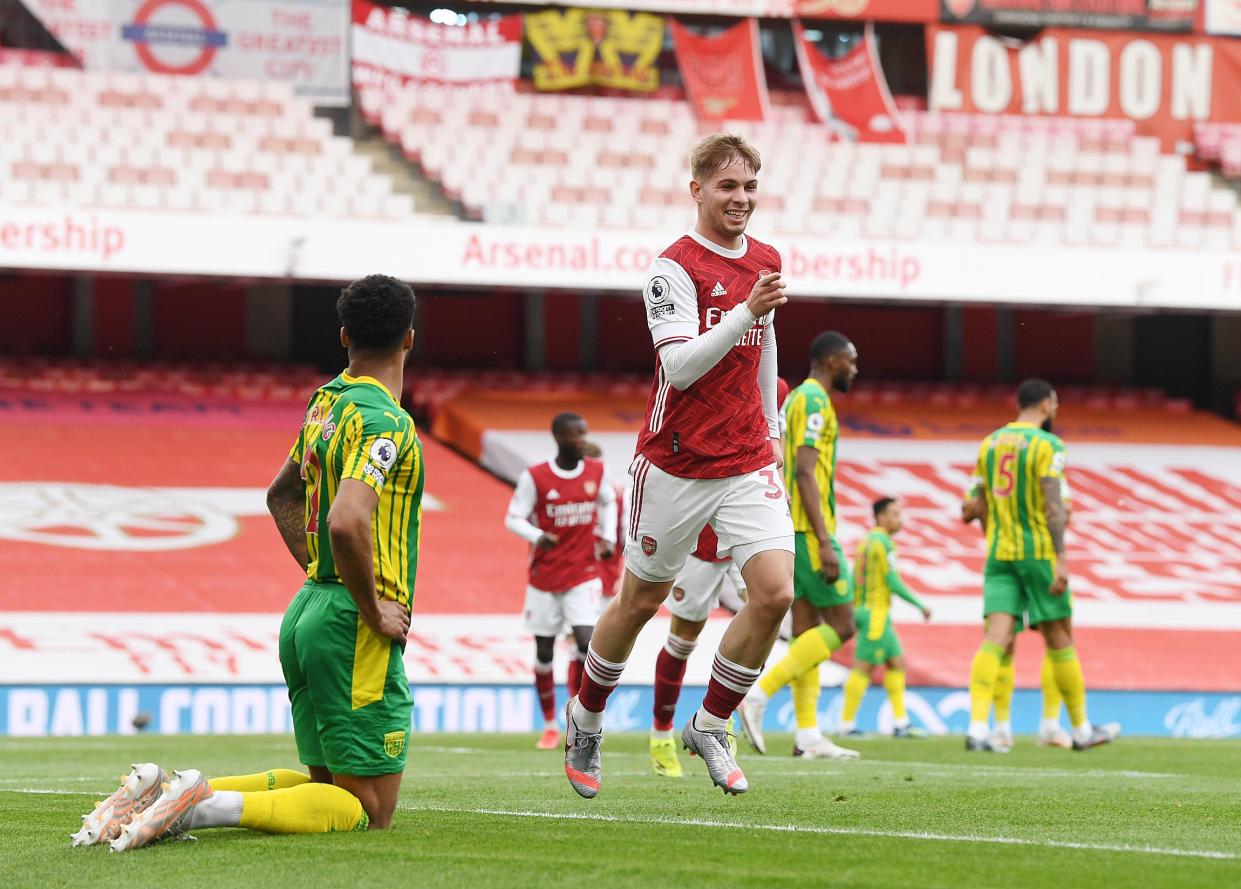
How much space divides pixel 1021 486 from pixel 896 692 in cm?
400

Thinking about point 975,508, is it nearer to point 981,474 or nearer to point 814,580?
point 981,474

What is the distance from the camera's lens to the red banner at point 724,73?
26875 mm

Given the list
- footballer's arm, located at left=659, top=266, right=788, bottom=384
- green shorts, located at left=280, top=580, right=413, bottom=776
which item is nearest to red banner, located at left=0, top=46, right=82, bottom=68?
footballer's arm, located at left=659, top=266, right=788, bottom=384

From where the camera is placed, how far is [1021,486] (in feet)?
Result: 37.7

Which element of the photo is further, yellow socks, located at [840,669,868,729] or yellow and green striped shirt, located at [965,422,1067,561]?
yellow socks, located at [840,669,868,729]

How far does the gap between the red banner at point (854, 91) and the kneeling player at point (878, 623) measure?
12686 mm

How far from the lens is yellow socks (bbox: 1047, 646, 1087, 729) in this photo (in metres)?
11.6

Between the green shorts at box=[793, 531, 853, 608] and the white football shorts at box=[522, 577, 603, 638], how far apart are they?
285cm

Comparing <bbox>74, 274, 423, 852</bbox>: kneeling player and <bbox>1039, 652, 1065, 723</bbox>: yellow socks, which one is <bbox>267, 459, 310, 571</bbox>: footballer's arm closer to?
<bbox>74, 274, 423, 852</bbox>: kneeling player

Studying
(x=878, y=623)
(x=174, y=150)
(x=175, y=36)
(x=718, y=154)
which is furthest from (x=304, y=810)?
(x=175, y=36)

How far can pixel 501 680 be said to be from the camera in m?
16.1

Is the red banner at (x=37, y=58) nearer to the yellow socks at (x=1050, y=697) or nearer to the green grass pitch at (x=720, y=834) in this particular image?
the green grass pitch at (x=720, y=834)

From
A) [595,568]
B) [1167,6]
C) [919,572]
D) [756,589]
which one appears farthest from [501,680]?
[1167,6]

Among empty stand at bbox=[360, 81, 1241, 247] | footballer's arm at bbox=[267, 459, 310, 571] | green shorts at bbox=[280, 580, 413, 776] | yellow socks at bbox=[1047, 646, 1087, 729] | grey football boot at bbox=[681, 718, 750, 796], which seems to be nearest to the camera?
green shorts at bbox=[280, 580, 413, 776]
